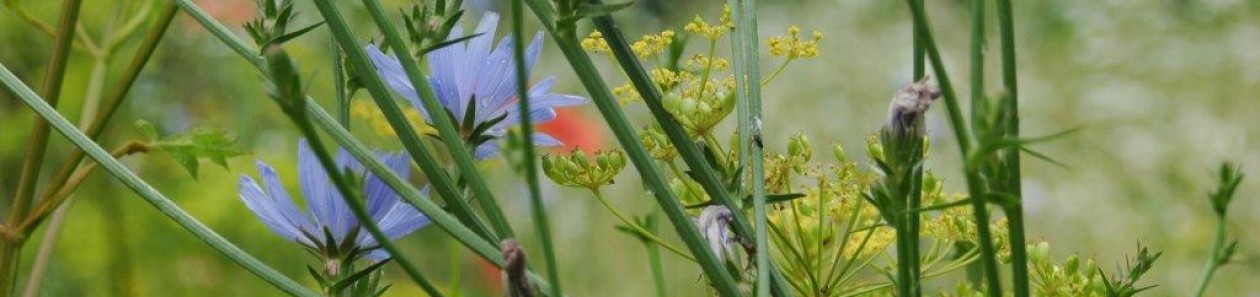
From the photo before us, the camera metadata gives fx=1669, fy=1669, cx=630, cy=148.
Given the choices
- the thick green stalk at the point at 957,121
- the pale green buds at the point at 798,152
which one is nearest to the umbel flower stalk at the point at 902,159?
the thick green stalk at the point at 957,121

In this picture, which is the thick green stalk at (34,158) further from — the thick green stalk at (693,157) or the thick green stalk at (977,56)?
the thick green stalk at (977,56)

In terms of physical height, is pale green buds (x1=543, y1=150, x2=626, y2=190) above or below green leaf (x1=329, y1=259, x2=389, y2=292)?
above

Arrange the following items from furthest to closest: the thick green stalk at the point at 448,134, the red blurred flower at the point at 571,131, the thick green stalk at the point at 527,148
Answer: the red blurred flower at the point at 571,131 → the thick green stalk at the point at 448,134 → the thick green stalk at the point at 527,148

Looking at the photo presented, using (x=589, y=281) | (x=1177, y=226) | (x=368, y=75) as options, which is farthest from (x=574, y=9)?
(x=1177, y=226)

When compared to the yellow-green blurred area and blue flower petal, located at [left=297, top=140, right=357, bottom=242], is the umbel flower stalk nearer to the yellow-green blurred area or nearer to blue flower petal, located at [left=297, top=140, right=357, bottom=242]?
blue flower petal, located at [left=297, top=140, right=357, bottom=242]

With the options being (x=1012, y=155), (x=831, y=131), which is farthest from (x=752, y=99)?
(x=831, y=131)

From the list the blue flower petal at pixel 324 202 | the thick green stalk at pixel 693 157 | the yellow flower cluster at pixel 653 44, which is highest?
the yellow flower cluster at pixel 653 44

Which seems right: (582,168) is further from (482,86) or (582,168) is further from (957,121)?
(957,121)

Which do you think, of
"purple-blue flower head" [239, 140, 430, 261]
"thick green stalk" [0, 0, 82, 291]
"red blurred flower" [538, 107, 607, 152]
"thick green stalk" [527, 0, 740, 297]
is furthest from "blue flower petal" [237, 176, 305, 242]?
"red blurred flower" [538, 107, 607, 152]
